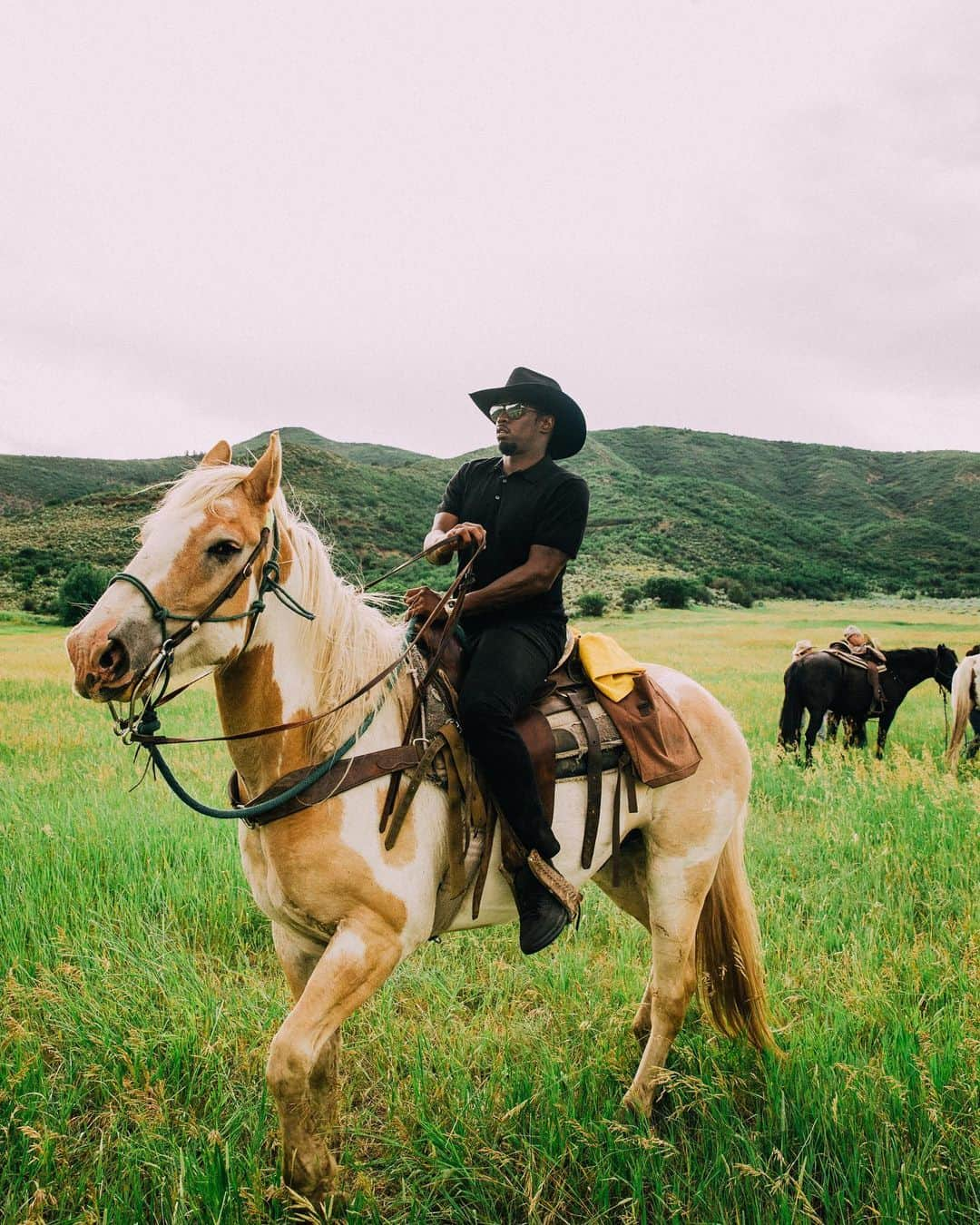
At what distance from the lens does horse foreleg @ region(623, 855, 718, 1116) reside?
335 cm

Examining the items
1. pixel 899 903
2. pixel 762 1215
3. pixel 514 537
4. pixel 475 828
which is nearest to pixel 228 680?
pixel 475 828

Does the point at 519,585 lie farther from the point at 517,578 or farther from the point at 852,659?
the point at 852,659

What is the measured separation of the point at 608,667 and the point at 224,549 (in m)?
2.05

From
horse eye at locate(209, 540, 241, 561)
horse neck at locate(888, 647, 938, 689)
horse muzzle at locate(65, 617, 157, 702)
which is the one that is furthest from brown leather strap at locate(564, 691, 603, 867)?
horse neck at locate(888, 647, 938, 689)

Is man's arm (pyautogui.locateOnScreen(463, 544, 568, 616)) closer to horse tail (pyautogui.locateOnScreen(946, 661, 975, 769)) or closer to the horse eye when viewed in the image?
the horse eye

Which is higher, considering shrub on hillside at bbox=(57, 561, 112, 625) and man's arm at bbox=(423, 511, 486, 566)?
man's arm at bbox=(423, 511, 486, 566)

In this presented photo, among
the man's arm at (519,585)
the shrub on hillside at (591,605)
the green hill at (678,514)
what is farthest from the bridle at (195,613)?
the shrub on hillside at (591,605)

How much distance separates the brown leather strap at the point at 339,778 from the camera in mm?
2588

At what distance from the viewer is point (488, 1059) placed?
11.3 ft

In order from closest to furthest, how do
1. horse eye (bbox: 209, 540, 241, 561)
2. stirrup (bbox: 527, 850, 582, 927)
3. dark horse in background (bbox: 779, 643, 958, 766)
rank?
horse eye (bbox: 209, 540, 241, 561) < stirrup (bbox: 527, 850, 582, 927) < dark horse in background (bbox: 779, 643, 958, 766)

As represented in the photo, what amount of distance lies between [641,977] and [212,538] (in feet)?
12.0

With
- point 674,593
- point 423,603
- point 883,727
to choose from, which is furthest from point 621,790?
point 674,593

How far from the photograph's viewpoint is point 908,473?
10981 centimetres

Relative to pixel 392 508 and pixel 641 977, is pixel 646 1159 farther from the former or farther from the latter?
pixel 392 508
